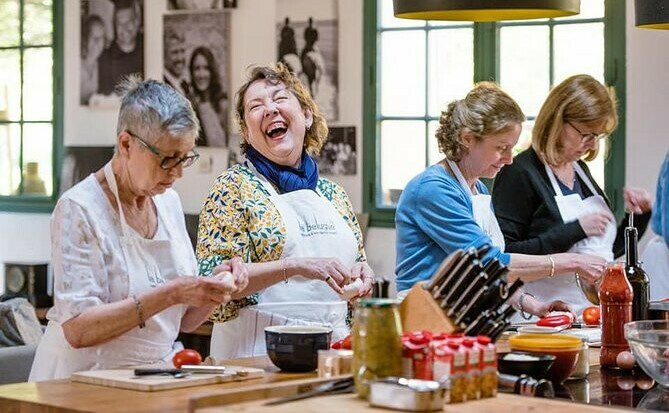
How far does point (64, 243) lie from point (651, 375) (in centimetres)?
162

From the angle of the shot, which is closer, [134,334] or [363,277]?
[134,334]

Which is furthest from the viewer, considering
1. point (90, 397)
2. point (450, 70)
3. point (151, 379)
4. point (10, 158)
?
point (10, 158)

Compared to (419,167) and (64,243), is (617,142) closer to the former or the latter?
(419,167)

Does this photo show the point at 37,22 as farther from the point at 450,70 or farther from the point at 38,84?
the point at 450,70

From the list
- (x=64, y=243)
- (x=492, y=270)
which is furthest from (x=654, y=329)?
(x=64, y=243)

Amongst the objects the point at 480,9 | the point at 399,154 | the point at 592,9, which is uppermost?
the point at 592,9

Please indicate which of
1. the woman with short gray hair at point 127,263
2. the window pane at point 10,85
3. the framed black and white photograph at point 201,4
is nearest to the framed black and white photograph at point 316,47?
the framed black and white photograph at point 201,4

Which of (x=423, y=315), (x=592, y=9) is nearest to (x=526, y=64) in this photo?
(x=592, y=9)

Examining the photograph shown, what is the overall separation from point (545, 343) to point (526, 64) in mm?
4715

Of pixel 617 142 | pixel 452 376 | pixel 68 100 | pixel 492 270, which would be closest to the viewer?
pixel 452 376

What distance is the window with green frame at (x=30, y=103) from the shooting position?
9977 mm

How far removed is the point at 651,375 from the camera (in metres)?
3.13

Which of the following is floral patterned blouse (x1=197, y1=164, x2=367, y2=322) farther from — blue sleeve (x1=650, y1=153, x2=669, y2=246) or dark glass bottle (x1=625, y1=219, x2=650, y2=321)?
blue sleeve (x1=650, y1=153, x2=669, y2=246)

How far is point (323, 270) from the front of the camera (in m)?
3.97
